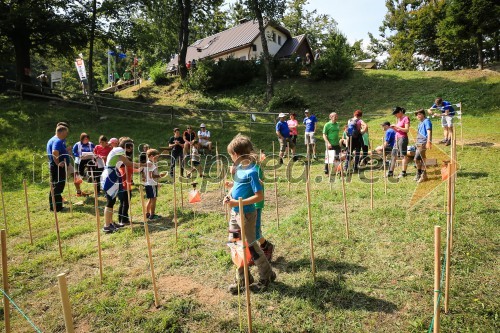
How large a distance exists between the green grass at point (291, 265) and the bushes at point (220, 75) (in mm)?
18383

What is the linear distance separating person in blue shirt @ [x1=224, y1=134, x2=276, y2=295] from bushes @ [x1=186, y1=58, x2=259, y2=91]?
23776 mm

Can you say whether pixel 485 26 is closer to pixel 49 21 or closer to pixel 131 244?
pixel 131 244

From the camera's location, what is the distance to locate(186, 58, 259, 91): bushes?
26.6m

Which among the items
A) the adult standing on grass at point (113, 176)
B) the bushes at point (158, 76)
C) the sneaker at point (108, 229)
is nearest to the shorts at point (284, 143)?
the adult standing on grass at point (113, 176)

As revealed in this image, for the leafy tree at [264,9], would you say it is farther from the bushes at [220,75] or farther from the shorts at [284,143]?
the shorts at [284,143]

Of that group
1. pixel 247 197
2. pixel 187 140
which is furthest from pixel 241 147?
pixel 187 140

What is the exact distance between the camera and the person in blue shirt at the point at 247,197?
3.77 meters

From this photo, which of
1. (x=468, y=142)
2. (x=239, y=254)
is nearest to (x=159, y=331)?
(x=239, y=254)

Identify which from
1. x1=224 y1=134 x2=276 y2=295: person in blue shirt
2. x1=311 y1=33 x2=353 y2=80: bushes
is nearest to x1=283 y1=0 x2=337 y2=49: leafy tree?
x1=311 y1=33 x2=353 y2=80: bushes

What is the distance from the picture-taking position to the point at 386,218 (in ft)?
19.6

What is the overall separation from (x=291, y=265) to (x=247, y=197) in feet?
4.73

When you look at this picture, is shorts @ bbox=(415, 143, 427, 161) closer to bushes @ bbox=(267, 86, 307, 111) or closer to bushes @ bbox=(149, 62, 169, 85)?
bushes @ bbox=(267, 86, 307, 111)

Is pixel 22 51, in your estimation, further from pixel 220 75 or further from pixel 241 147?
pixel 241 147

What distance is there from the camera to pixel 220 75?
26.8 meters
